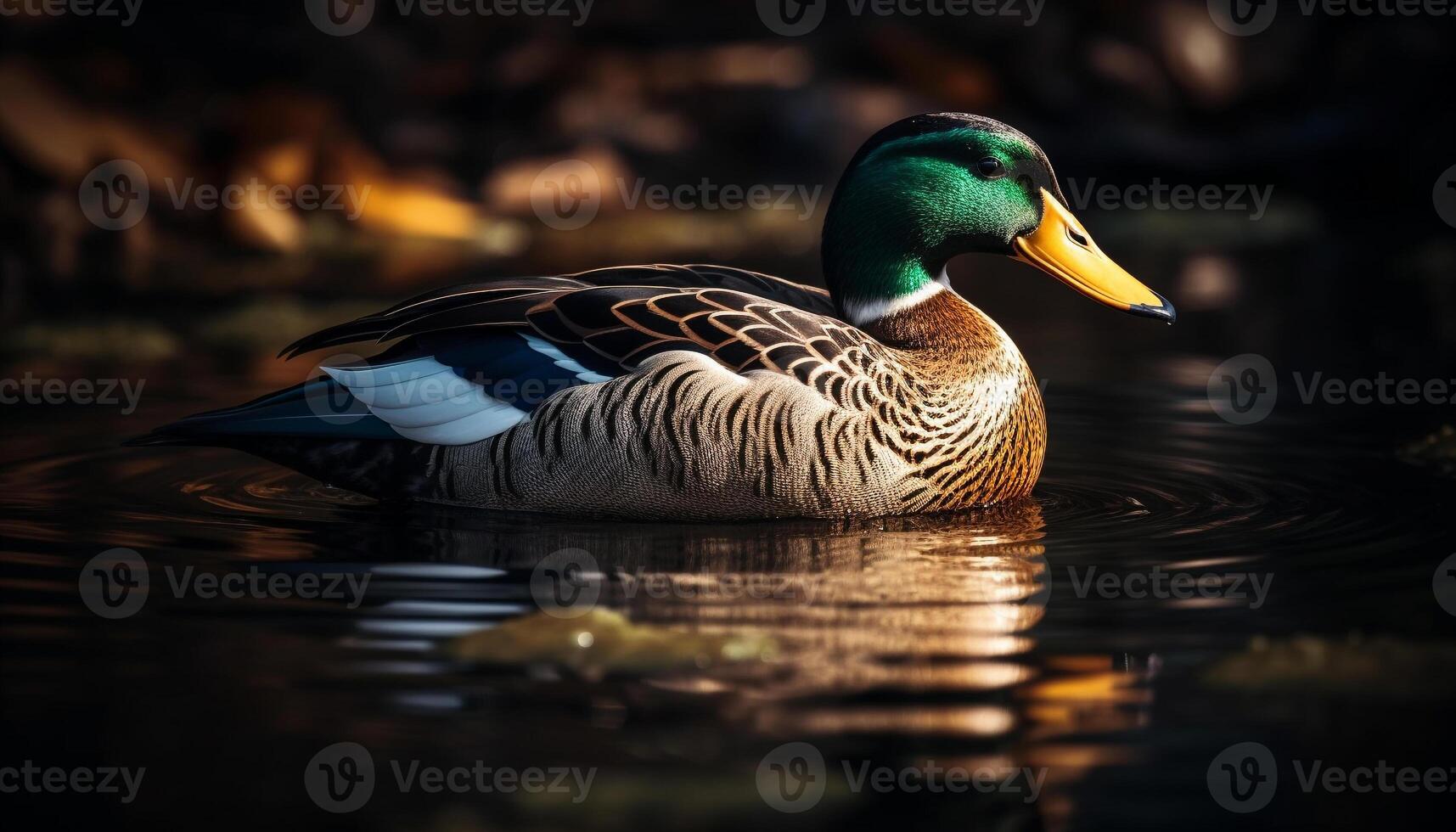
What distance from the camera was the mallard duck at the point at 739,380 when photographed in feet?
22.6

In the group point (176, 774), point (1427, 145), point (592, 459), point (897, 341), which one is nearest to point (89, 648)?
point (176, 774)

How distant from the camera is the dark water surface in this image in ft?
14.4

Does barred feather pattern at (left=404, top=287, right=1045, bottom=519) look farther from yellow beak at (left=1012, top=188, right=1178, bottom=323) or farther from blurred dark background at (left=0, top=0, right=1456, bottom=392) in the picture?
blurred dark background at (left=0, top=0, right=1456, bottom=392)

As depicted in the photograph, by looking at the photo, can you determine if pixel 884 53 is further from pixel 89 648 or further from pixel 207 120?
pixel 89 648

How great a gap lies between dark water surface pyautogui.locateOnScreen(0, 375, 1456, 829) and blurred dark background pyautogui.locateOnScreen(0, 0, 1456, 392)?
3390mm

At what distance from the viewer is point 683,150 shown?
1911 cm

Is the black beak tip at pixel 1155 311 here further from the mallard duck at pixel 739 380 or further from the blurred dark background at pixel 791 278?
the blurred dark background at pixel 791 278

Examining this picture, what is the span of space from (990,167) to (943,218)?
259 millimetres

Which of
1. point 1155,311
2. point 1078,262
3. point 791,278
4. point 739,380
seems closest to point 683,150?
point 791,278

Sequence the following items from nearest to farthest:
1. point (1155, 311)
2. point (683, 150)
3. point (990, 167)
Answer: point (990, 167) → point (1155, 311) → point (683, 150)

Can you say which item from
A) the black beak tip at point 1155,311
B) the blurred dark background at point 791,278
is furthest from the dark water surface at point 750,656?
the black beak tip at point 1155,311

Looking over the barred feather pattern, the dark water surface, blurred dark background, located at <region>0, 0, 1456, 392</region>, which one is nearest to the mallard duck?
the barred feather pattern

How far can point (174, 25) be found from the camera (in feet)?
52.6

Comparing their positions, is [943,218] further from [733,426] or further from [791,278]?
[791,278]
